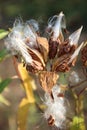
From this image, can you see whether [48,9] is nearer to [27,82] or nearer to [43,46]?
[27,82]

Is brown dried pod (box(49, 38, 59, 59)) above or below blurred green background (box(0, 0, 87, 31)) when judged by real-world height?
below

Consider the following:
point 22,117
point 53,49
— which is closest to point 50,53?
point 53,49

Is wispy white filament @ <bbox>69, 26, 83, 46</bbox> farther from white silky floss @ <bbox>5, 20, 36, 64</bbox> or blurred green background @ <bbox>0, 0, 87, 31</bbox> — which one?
blurred green background @ <bbox>0, 0, 87, 31</bbox>

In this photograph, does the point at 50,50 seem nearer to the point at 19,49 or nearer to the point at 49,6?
the point at 19,49

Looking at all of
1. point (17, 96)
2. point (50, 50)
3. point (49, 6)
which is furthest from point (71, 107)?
point (49, 6)

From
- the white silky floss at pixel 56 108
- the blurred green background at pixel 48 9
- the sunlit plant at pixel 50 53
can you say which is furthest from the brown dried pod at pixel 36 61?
the blurred green background at pixel 48 9

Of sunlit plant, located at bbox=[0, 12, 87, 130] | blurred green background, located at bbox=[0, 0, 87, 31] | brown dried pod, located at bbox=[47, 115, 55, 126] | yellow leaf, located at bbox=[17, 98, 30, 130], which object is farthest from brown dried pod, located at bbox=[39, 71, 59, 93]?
blurred green background, located at bbox=[0, 0, 87, 31]

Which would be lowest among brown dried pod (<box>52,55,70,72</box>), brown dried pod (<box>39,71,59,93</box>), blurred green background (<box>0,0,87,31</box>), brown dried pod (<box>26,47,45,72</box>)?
brown dried pod (<box>39,71,59,93</box>)
